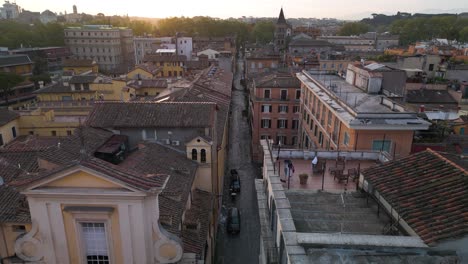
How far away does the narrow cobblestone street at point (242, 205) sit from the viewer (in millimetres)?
26502

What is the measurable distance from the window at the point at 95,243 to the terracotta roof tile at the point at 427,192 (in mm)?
10899

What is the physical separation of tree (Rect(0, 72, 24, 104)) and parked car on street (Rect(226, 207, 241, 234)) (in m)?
50.1

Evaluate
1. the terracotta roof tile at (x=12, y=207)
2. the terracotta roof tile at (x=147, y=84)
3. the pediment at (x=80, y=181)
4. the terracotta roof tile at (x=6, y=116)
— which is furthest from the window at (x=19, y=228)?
the terracotta roof tile at (x=147, y=84)

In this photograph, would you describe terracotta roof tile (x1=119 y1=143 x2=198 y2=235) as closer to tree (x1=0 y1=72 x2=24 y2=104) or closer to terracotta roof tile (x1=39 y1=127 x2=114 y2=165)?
terracotta roof tile (x1=39 y1=127 x2=114 y2=165)

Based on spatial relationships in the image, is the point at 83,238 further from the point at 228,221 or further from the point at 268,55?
the point at 268,55

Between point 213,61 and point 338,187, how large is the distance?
216 ft

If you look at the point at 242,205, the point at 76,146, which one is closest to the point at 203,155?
Result: the point at 76,146

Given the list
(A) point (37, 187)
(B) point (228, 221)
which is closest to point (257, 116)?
(B) point (228, 221)

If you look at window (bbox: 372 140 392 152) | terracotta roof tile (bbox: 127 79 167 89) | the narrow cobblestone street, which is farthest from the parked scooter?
terracotta roof tile (bbox: 127 79 167 89)

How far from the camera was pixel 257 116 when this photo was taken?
43625 millimetres

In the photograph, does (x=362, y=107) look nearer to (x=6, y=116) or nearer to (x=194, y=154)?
(x=194, y=154)

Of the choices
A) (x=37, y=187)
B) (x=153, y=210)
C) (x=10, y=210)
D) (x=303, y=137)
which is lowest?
(x=303, y=137)

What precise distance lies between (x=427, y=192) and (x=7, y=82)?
6715 centimetres

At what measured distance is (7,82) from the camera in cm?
6041
